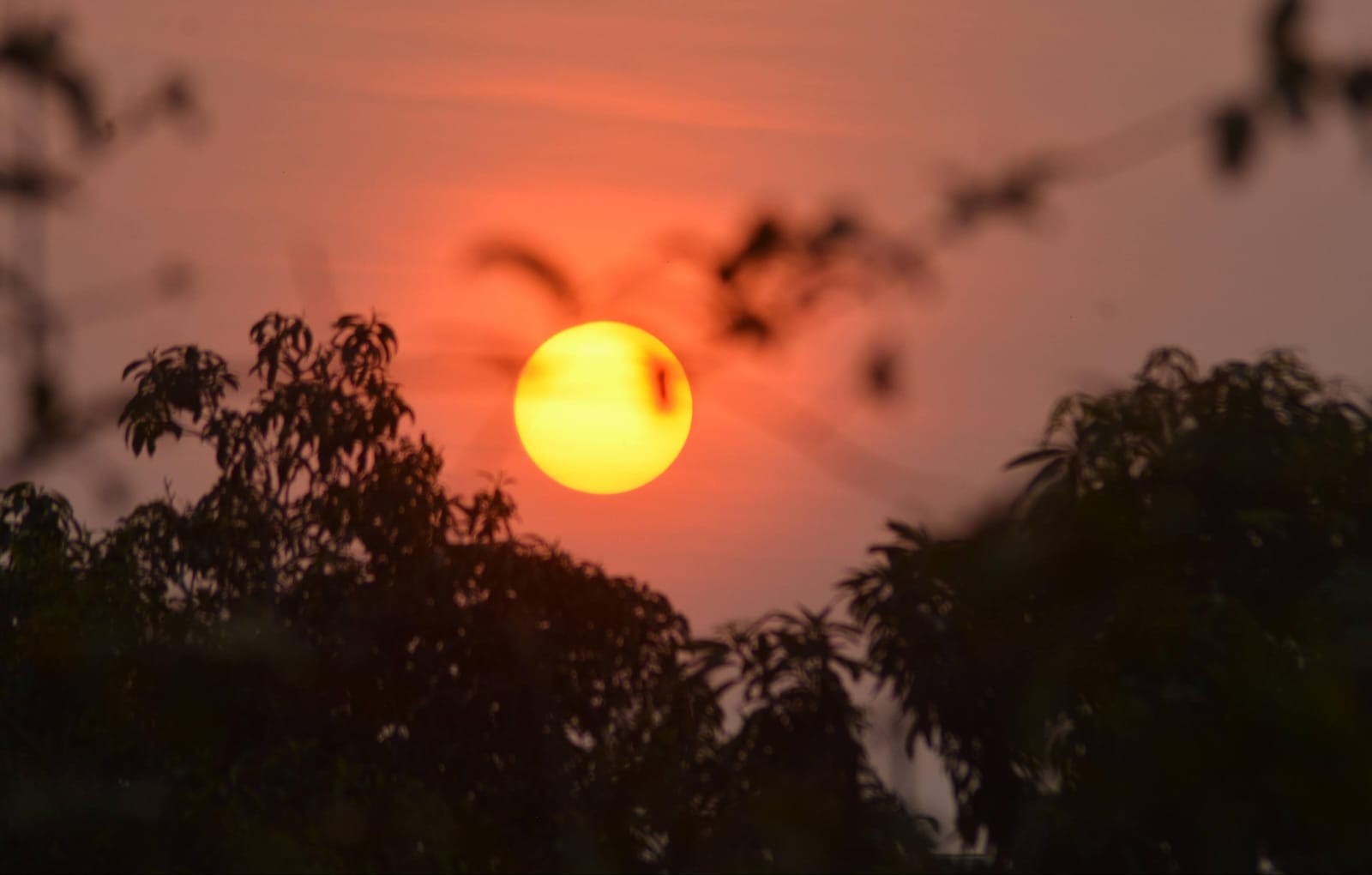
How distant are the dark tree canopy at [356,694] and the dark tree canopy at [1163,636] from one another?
1167 mm

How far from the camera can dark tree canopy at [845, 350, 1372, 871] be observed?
5.68 metres

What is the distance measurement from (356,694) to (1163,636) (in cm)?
777

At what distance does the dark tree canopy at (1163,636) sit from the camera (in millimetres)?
5676

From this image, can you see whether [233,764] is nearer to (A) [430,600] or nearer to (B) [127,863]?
(B) [127,863]

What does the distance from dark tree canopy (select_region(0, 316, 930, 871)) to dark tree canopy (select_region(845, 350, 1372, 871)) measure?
3.83ft

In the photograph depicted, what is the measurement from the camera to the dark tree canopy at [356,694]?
11.4 m

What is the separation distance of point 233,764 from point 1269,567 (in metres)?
8.21

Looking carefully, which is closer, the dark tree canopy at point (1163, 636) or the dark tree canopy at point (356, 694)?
the dark tree canopy at point (1163, 636)

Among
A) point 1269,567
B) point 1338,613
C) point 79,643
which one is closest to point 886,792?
point 1338,613

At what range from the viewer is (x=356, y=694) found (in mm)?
14414

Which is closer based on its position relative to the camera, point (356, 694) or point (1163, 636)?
point (1163, 636)

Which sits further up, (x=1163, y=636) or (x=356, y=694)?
(x=356, y=694)

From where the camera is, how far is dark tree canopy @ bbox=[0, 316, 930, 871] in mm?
11367

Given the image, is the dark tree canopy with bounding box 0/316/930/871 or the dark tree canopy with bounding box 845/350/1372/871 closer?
the dark tree canopy with bounding box 845/350/1372/871
